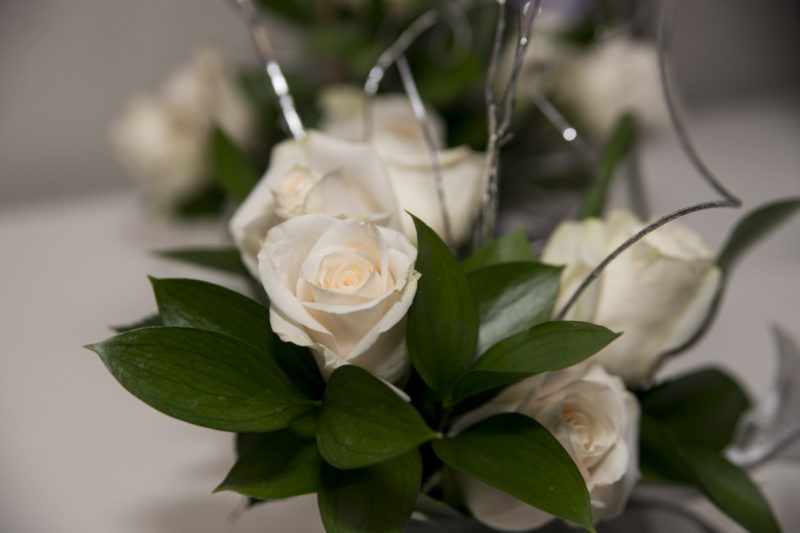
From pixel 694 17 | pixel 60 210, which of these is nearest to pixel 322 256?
pixel 60 210

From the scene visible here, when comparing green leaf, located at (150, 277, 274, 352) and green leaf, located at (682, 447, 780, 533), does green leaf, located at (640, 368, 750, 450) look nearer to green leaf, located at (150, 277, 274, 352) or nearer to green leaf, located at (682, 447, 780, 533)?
green leaf, located at (682, 447, 780, 533)

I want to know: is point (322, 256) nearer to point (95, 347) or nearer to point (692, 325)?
point (95, 347)

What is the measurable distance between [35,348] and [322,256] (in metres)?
0.43

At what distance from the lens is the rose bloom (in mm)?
717

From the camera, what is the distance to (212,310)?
0.33 metres

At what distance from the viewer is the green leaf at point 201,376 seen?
29 centimetres

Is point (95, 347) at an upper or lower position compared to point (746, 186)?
upper

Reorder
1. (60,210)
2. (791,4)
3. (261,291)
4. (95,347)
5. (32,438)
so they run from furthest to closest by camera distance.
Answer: (791,4), (60,210), (32,438), (261,291), (95,347)

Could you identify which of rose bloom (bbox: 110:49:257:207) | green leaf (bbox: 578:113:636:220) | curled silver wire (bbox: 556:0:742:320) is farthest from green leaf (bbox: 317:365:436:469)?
rose bloom (bbox: 110:49:257:207)

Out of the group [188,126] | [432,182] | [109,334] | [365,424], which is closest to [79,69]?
[188,126]

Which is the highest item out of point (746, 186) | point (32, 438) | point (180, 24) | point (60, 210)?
point (180, 24)

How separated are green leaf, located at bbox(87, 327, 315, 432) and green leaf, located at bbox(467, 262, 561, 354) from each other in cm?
10

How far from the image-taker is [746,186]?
90cm

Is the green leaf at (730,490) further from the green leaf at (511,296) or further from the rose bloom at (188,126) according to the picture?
the rose bloom at (188,126)
